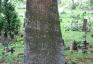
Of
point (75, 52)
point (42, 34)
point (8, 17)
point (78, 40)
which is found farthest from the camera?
point (8, 17)

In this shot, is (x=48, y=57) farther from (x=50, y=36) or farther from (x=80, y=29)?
(x=80, y=29)

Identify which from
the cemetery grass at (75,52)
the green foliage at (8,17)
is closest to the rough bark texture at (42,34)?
the cemetery grass at (75,52)

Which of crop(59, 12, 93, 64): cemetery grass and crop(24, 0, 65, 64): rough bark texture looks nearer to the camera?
crop(24, 0, 65, 64): rough bark texture

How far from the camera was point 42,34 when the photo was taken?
3.89m

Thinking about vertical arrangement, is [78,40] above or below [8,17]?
below

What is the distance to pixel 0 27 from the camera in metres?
11.6

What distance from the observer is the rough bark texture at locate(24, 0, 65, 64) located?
12.5ft

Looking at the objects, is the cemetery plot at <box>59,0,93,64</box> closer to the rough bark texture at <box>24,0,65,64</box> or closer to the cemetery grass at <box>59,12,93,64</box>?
the cemetery grass at <box>59,12,93,64</box>

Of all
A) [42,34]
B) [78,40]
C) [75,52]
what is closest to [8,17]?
[78,40]

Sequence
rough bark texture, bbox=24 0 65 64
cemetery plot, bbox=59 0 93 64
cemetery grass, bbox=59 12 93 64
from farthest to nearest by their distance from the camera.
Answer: cemetery plot, bbox=59 0 93 64 < cemetery grass, bbox=59 12 93 64 < rough bark texture, bbox=24 0 65 64

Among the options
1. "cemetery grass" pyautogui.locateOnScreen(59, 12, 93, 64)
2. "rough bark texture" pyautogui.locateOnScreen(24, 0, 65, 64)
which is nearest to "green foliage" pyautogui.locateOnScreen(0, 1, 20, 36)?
"cemetery grass" pyautogui.locateOnScreen(59, 12, 93, 64)

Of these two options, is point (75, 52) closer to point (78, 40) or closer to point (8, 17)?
point (78, 40)

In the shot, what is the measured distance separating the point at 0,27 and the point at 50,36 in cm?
879

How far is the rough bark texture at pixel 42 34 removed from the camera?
3.79 meters
